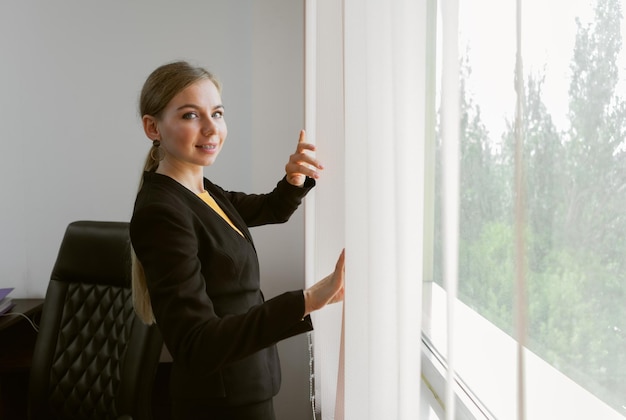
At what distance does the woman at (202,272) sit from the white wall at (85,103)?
1.29 metres

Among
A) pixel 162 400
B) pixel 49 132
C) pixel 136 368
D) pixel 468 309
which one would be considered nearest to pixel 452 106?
pixel 468 309

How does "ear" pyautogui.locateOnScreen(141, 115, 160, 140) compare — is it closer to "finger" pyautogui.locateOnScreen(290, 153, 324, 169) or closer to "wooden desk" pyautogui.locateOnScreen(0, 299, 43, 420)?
"finger" pyautogui.locateOnScreen(290, 153, 324, 169)

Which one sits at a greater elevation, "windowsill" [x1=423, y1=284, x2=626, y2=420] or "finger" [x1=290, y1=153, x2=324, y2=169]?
"finger" [x1=290, y1=153, x2=324, y2=169]

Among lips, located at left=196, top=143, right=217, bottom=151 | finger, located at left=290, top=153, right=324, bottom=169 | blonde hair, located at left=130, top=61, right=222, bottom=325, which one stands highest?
blonde hair, located at left=130, top=61, right=222, bottom=325

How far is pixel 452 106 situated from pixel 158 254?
0.61 m

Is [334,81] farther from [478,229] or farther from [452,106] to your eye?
[452,106]

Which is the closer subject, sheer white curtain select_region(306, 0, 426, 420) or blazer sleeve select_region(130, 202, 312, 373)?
sheer white curtain select_region(306, 0, 426, 420)

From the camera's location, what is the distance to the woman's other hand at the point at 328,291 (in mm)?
781

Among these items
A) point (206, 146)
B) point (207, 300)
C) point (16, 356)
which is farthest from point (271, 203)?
point (16, 356)

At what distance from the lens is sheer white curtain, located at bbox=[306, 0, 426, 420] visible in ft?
1.68

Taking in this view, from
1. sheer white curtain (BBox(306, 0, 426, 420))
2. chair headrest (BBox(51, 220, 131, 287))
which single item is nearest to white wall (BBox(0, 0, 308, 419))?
chair headrest (BBox(51, 220, 131, 287))

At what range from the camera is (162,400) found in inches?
94.4

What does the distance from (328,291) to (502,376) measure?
317 millimetres

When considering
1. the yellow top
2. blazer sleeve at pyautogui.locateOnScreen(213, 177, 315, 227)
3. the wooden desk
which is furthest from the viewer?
the wooden desk
